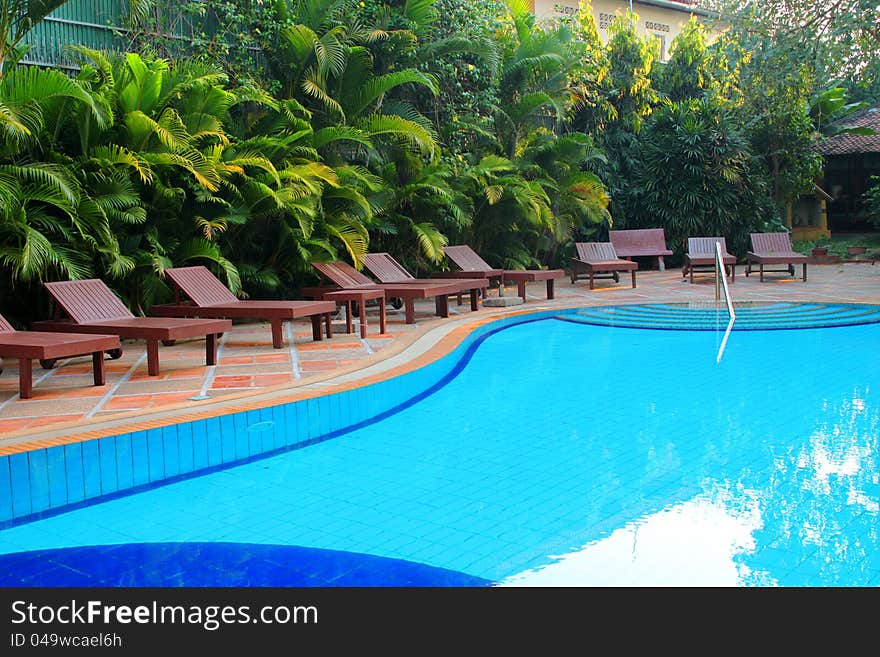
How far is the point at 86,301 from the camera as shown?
7.61 meters

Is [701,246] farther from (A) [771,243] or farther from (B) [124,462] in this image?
(B) [124,462]

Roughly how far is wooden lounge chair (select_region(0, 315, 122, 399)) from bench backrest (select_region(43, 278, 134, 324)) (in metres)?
0.76

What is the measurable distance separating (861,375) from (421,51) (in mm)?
8689

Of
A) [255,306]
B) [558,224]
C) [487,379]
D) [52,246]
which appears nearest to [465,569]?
[487,379]

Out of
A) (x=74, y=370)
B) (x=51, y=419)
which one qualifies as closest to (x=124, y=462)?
(x=51, y=419)

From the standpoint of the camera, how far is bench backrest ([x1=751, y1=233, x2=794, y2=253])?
16.6 m

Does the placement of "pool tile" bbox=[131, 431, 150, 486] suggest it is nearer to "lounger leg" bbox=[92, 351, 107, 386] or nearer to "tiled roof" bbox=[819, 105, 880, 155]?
"lounger leg" bbox=[92, 351, 107, 386]

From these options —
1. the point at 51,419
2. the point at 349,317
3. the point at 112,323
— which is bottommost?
the point at 51,419

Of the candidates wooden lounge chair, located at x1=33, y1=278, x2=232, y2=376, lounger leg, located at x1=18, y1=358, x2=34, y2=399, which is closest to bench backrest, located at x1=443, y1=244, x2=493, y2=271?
wooden lounge chair, located at x1=33, y1=278, x2=232, y2=376

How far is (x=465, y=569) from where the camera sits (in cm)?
374

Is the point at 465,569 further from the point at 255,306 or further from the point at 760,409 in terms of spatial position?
the point at 255,306

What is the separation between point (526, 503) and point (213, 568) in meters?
1.60

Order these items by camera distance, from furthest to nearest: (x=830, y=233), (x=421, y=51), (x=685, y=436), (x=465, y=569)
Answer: (x=830, y=233)
(x=421, y=51)
(x=685, y=436)
(x=465, y=569)

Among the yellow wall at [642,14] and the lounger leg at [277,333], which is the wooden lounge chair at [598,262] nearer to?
the lounger leg at [277,333]
